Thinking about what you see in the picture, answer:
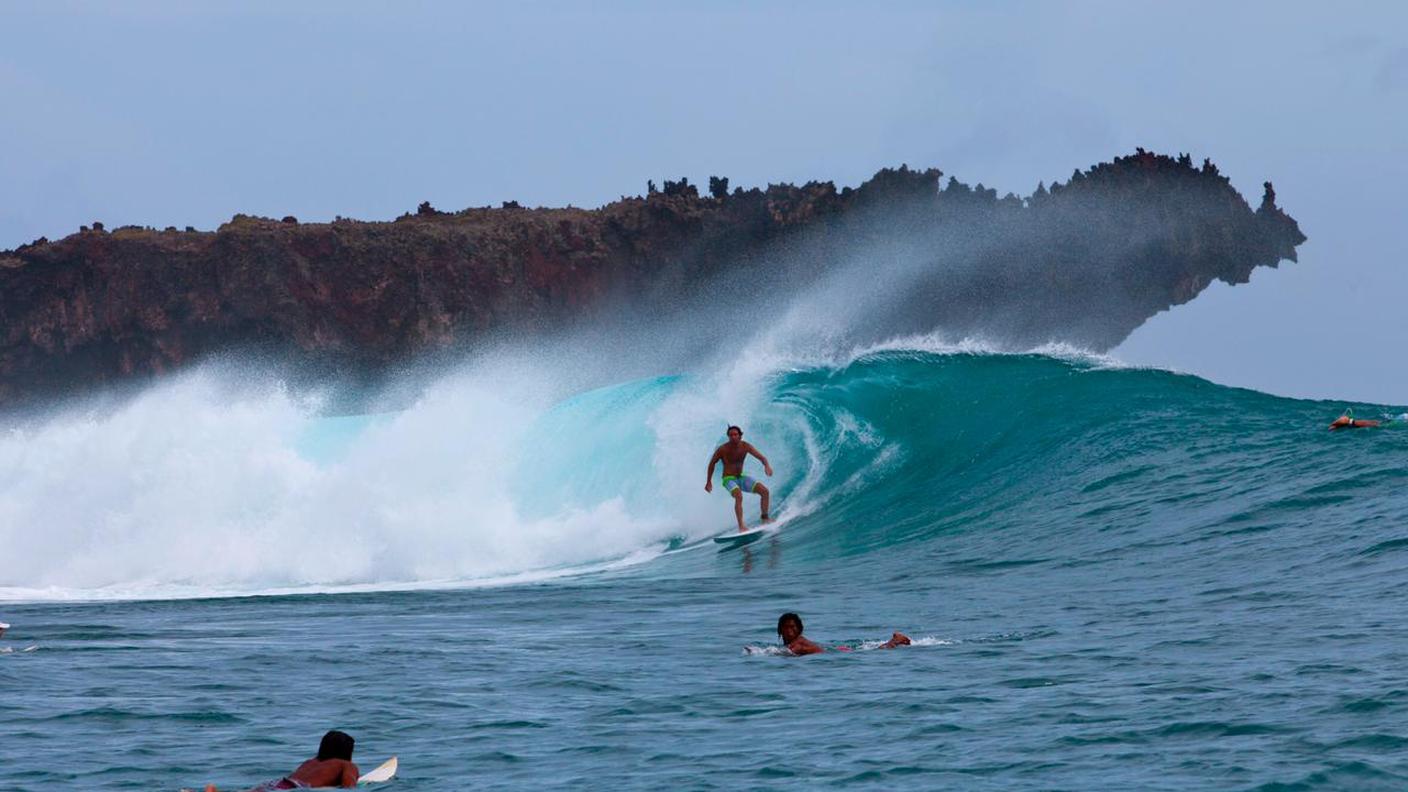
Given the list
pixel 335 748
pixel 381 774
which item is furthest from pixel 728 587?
pixel 335 748

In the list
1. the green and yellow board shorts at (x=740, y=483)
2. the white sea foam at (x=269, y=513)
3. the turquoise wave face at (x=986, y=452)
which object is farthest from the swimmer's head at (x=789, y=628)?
the green and yellow board shorts at (x=740, y=483)

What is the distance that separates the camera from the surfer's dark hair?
26.1 ft

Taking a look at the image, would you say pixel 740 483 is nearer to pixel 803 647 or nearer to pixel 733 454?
pixel 733 454

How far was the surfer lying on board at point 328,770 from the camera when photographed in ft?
25.4

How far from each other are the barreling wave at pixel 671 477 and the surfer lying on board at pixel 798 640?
5.25m

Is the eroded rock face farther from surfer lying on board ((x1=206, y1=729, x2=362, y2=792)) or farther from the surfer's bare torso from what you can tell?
surfer lying on board ((x1=206, y1=729, x2=362, y2=792))

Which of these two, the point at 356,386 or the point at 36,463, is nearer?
the point at 36,463

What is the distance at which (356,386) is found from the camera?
2415 inches

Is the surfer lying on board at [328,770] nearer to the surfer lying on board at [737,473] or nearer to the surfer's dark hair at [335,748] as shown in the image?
the surfer's dark hair at [335,748]

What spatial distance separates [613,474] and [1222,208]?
44.4 meters

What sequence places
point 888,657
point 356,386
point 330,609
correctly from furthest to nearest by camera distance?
point 356,386 < point 330,609 < point 888,657

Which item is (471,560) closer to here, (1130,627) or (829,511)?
(829,511)

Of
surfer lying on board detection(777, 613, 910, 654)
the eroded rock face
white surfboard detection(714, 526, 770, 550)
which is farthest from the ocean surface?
the eroded rock face

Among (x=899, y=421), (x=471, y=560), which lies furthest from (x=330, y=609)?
(x=899, y=421)
